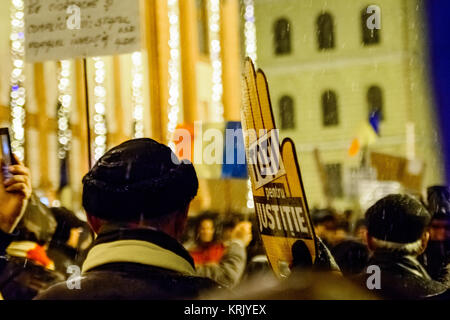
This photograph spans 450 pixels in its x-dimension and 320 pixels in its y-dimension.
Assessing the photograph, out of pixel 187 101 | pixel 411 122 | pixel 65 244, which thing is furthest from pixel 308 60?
pixel 65 244

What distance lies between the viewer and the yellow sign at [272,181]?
6.75 feet

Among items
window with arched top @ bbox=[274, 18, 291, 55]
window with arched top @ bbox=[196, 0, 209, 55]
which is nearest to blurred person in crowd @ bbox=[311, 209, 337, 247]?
window with arched top @ bbox=[196, 0, 209, 55]

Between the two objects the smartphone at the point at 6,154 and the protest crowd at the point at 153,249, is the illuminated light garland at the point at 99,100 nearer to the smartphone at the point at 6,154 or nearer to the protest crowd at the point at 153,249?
the protest crowd at the point at 153,249

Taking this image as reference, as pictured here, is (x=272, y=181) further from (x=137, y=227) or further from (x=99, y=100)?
(x=99, y=100)

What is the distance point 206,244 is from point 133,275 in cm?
350

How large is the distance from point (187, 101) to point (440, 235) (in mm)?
5855

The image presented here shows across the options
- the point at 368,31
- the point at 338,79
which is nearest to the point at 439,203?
the point at 368,31

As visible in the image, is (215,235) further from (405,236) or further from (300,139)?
(300,139)

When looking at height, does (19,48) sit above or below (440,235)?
above

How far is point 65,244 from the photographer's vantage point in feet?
11.7

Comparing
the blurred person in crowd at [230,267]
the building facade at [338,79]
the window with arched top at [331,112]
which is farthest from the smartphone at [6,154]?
the window with arched top at [331,112]

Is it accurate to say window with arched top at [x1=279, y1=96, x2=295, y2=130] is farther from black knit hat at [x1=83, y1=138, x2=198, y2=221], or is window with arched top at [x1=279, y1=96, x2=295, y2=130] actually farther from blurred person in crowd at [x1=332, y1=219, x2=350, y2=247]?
black knit hat at [x1=83, y1=138, x2=198, y2=221]

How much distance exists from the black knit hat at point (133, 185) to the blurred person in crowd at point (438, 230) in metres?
2.07
